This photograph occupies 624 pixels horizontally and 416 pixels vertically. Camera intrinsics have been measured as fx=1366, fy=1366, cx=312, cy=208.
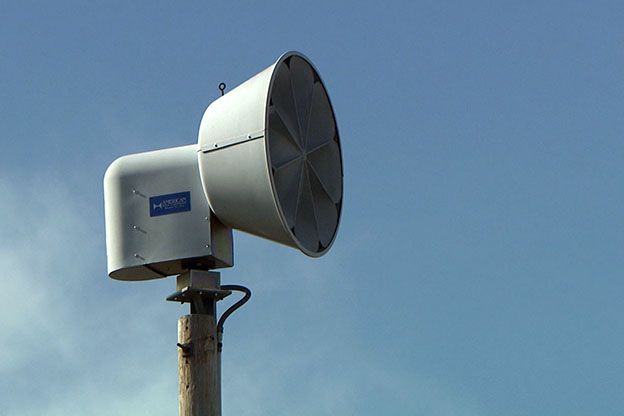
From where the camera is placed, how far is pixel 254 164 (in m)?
10.3

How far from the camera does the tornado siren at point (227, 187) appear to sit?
410 inches

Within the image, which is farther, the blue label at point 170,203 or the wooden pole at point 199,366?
the blue label at point 170,203

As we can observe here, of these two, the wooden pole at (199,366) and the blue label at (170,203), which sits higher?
the blue label at (170,203)

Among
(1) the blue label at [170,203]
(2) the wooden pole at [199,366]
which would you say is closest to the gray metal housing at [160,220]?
(1) the blue label at [170,203]

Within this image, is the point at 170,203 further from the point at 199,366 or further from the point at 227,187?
the point at 199,366

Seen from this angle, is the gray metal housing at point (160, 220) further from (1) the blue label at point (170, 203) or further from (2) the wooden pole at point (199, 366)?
(2) the wooden pole at point (199, 366)

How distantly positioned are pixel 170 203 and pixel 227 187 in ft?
1.93

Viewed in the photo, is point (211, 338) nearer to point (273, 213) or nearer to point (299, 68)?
point (273, 213)

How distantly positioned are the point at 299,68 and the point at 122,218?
1.87 meters

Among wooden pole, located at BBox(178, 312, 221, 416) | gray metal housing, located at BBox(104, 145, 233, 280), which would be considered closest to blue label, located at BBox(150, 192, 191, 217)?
gray metal housing, located at BBox(104, 145, 233, 280)

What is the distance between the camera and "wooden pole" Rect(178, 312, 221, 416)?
34.4 ft

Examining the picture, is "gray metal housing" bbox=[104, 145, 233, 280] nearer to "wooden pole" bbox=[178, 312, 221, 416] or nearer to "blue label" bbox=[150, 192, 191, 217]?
"blue label" bbox=[150, 192, 191, 217]

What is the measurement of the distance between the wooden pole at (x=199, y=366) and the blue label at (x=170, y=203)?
2.77 ft

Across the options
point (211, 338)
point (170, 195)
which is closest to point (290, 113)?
point (170, 195)
